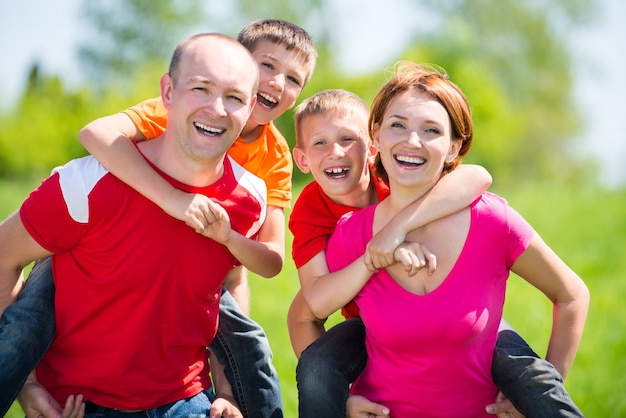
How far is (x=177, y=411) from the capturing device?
329cm

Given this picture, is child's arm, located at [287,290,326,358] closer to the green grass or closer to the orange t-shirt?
the orange t-shirt

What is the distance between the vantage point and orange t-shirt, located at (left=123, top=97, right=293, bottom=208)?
11.6 ft

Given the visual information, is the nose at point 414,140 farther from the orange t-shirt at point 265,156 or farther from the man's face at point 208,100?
the orange t-shirt at point 265,156

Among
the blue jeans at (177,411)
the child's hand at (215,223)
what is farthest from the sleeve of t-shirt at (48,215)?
the blue jeans at (177,411)

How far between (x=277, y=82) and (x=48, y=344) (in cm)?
161

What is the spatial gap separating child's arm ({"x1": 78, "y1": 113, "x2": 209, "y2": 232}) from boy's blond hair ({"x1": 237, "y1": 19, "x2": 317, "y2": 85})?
1058 mm

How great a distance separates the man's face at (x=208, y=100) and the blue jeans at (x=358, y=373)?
36.3 inches

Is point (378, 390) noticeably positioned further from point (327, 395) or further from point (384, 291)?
point (384, 291)

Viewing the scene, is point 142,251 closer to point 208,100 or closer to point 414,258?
point 208,100

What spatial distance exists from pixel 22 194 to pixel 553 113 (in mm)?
27584

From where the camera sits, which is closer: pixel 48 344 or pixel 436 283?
pixel 436 283

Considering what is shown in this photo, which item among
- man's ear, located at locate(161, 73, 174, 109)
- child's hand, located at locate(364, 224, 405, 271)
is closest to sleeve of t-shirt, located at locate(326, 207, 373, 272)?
child's hand, located at locate(364, 224, 405, 271)

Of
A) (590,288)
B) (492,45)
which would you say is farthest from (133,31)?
(590,288)

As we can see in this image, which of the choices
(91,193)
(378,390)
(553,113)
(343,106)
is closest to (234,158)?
(343,106)
